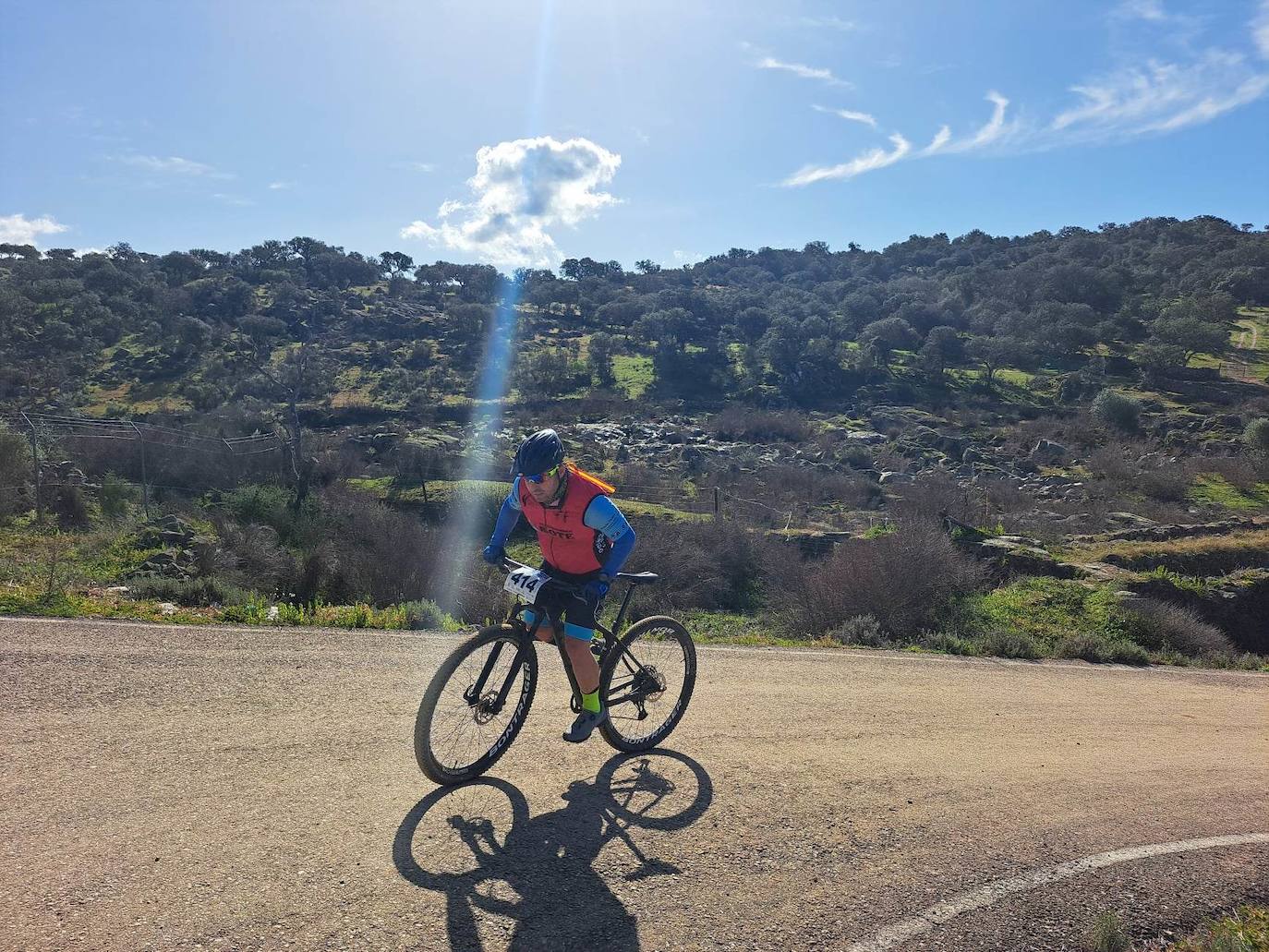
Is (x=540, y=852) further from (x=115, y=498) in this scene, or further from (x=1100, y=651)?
(x=115, y=498)

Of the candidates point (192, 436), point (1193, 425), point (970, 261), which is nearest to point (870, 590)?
point (192, 436)

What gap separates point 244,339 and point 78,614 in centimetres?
6655

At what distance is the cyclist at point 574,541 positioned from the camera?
13.5ft

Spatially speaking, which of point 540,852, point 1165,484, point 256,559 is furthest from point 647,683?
point 1165,484

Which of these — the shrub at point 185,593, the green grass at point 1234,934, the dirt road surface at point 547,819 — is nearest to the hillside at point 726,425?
the shrub at point 185,593

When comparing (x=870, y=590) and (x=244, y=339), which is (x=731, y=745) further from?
(x=244, y=339)

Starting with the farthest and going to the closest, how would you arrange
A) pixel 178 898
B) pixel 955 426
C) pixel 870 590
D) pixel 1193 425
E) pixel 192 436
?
pixel 955 426
pixel 1193 425
pixel 192 436
pixel 870 590
pixel 178 898

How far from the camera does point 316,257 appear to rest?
103 metres

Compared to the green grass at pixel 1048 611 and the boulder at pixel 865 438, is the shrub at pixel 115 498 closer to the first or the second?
the green grass at pixel 1048 611

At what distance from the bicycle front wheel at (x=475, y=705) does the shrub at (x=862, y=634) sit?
22.1 ft

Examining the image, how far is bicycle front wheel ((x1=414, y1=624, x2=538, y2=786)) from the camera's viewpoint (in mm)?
3816

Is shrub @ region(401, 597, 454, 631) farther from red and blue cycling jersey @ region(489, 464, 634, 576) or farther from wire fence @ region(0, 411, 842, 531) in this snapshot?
wire fence @ region(0, 411, 842, 531)

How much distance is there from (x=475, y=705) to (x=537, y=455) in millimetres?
1394

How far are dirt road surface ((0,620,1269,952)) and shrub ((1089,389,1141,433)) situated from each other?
186 ft
